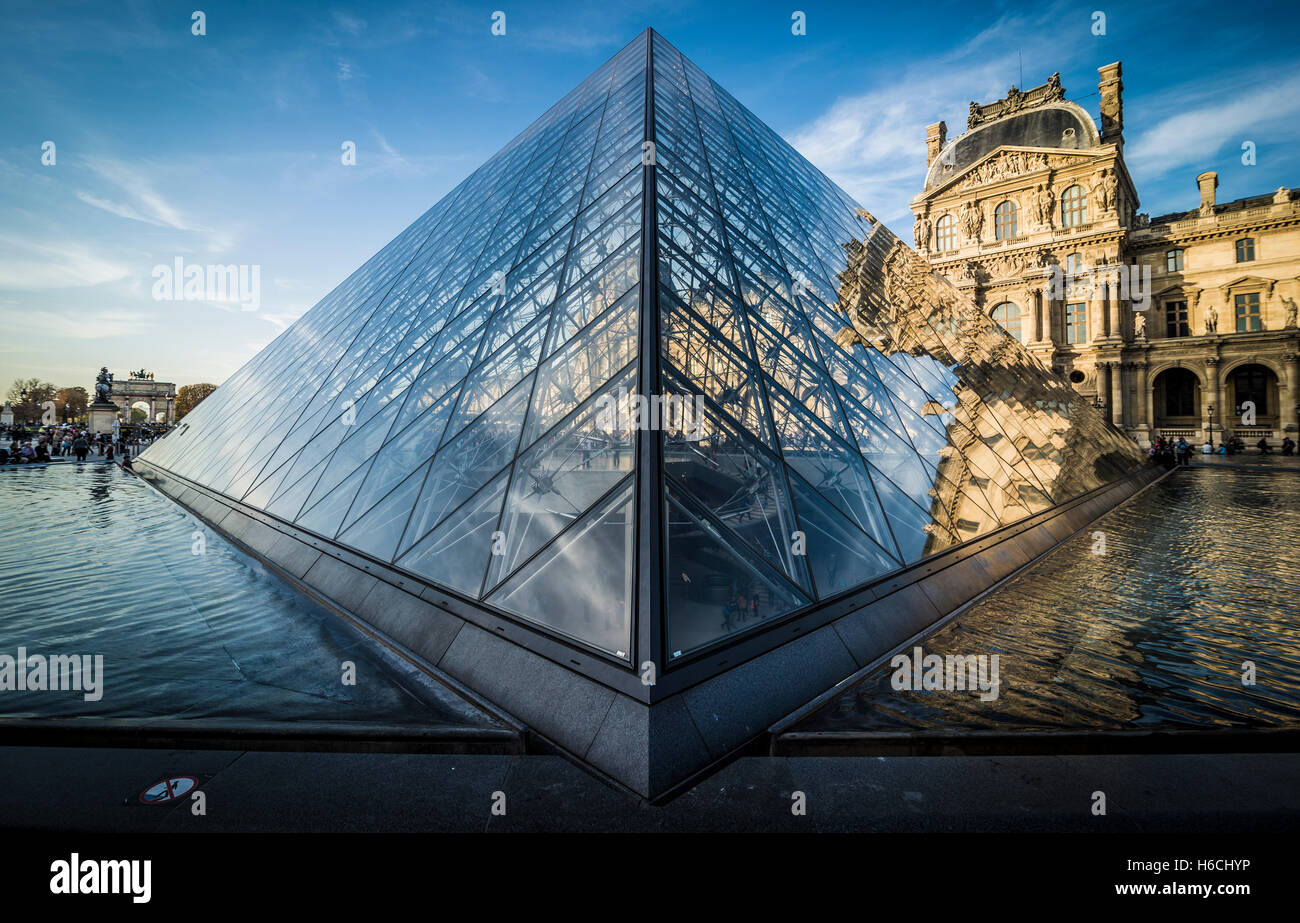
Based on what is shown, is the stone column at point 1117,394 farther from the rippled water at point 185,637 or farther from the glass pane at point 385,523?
the rippled water at point 185,637

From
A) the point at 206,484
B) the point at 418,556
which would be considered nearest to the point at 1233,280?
the point at 418,556

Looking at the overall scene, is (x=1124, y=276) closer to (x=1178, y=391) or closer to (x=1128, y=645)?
(x=1178, y=391)

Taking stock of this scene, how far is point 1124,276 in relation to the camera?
133 ft

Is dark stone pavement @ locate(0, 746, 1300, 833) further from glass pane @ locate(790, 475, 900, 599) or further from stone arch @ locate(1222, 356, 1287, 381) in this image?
stone arch @ locate(1222, 356, 1287, 381)

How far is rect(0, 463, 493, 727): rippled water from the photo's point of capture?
3594 millimetres

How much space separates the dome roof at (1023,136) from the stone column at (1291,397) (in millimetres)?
20392

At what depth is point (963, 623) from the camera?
209 inches

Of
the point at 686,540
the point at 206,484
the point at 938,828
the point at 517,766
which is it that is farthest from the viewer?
the point at 206,484

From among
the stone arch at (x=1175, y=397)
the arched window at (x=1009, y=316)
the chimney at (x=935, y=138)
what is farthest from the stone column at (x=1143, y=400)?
the chimney at (x=935, y=138)

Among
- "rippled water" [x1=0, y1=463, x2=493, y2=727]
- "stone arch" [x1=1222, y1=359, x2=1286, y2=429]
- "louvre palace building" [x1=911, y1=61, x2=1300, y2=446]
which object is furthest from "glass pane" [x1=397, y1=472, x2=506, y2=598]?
"stone arch" [x1=1222, y1=359, x2=1286, y2=429]

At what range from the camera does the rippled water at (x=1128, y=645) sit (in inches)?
137

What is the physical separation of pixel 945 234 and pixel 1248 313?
21660 mm
